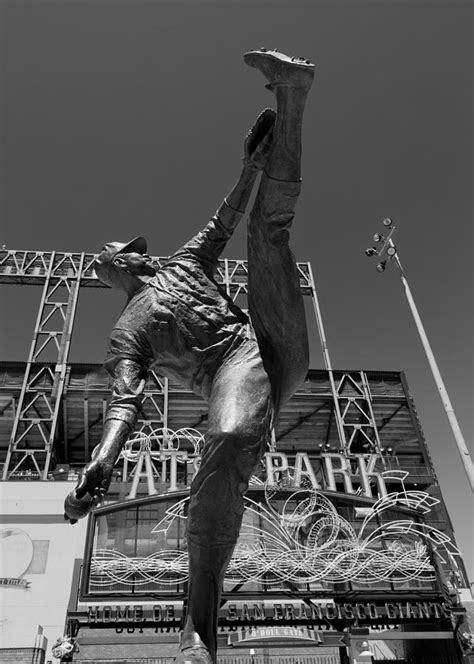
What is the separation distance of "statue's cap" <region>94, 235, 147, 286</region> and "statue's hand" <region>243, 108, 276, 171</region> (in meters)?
1.03

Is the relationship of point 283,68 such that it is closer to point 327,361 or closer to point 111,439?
point 111,439

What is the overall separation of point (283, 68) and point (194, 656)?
2.44 meters

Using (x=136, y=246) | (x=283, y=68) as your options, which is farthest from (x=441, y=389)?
(x=283, y=68)

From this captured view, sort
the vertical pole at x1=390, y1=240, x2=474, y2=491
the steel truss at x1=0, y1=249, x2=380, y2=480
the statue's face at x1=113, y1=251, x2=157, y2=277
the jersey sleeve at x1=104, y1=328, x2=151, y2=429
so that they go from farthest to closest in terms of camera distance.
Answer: the steel truss at x1=0, y1=249, x2=380, y2=480, the vertical pole at x1=390, y1=240, x2=474, y2=491, the statue's face at x1=113, y1=251, x2=157, y2=277, the jersey sleeve at x1=104, y1=328, x2=151, y2=429

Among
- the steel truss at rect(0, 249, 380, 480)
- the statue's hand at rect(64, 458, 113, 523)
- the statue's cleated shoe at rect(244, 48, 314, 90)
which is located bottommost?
the statue's hand at rect(64, 458, 113, 523)

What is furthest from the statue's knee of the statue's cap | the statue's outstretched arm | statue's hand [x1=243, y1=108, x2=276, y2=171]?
the statue's cap

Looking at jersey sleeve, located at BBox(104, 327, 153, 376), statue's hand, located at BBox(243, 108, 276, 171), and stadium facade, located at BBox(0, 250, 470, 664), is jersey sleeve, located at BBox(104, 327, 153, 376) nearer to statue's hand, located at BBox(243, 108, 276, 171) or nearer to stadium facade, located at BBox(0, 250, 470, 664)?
statue's hand, located at BBox(243, 108, 276, 171)

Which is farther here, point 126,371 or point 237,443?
point 126,371

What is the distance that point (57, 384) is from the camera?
84.8ft

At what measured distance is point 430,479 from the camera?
25156mm

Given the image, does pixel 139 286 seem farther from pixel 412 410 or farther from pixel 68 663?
pixel 412 410

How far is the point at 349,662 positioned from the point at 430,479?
45.0 ft

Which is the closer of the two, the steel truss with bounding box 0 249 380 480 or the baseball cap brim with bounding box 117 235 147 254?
the baseball cap brim with bounding box 117 235 147 254

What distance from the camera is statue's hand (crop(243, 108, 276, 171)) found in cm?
261
